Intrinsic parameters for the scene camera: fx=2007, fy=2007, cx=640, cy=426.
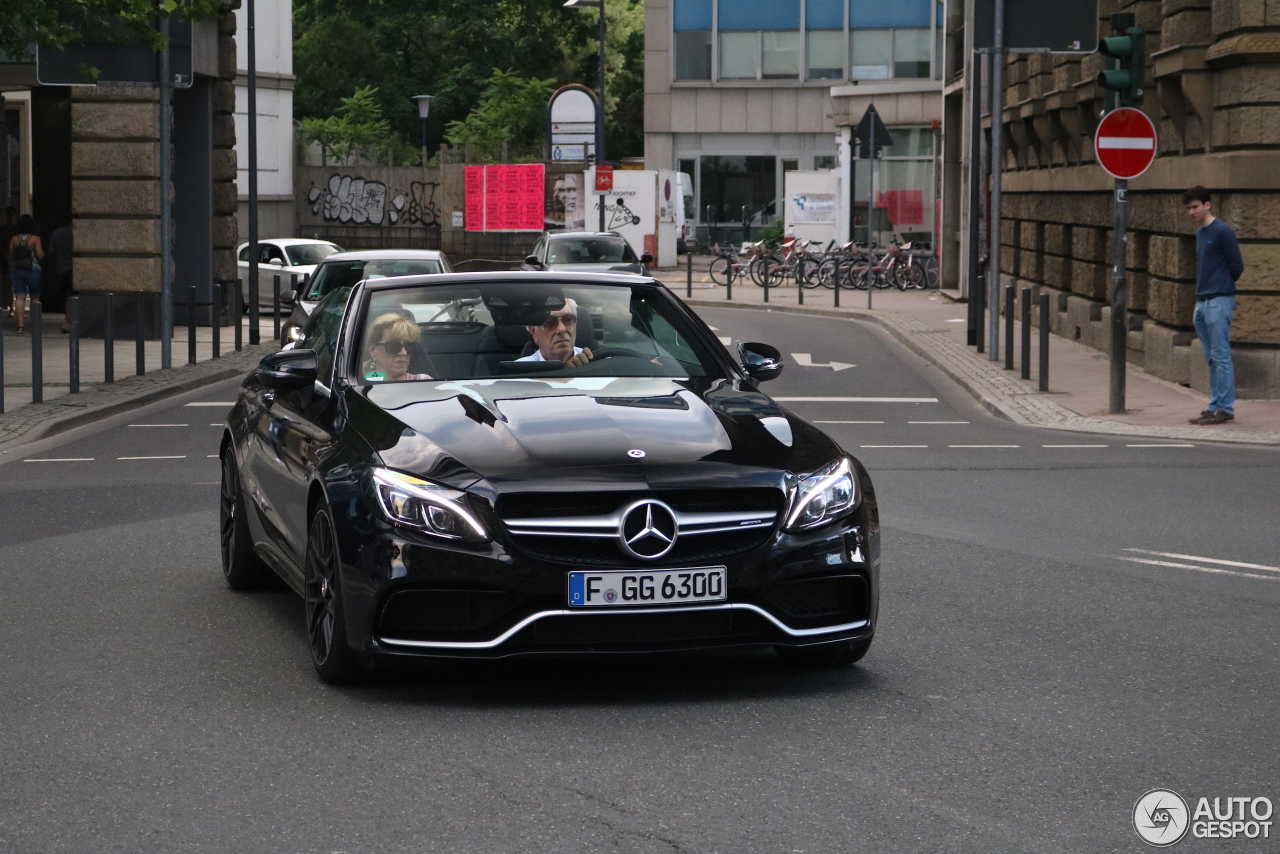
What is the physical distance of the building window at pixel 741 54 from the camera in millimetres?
63938

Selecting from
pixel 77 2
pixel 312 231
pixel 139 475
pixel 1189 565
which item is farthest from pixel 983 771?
pixel 312 231

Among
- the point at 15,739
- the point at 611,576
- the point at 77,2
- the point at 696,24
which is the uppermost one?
the point at 696,24

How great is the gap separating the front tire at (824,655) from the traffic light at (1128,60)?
11389mm

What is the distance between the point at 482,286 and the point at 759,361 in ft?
3.70

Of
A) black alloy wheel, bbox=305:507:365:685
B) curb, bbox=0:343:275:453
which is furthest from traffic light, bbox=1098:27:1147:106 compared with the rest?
black alloy wheel, bbox=305:507:365:685

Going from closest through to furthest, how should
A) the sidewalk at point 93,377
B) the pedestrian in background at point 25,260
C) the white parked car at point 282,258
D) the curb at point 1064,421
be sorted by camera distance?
the curb at point 1064,421 < the sidewalk at point 93,377 < the pedestrian in background at point 25,260 < the white parked car at point 282,258

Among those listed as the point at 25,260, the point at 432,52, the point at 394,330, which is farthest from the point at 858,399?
the point at 432,52

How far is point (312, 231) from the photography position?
60.5m

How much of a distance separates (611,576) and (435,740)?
28.2 inches

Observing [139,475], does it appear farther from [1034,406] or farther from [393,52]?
[393,52]

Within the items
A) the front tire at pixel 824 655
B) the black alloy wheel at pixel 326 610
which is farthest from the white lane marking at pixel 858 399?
the black alloy wheel at pixel 326 610

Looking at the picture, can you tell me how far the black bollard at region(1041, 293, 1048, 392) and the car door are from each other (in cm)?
1156

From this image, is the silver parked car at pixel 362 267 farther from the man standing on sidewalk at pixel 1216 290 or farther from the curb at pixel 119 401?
the man standing on sidewalk at pixel 1216 290

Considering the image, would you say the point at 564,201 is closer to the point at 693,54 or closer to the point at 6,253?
the point at 693,54
